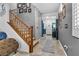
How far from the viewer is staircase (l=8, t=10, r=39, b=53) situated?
1.52 metres

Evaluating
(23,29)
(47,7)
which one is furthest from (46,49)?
(47,7)

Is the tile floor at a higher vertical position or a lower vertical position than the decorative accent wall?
lower

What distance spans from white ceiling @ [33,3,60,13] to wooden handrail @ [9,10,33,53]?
27 cm

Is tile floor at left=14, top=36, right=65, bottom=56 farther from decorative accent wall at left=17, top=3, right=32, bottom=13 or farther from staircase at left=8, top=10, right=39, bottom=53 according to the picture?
decorative accent wall at left=17, top=3, right=32, bottom=13

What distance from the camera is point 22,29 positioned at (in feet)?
5.14

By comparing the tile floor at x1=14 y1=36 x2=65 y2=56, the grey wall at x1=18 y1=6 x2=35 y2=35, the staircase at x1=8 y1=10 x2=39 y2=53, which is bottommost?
the tile floor at x1=14 y1=36 x2=65 y2=56

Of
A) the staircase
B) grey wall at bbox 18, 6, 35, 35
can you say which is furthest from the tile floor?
grey wall at bbox 18, 6, 35, 35

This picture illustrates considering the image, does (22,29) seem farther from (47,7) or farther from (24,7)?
(47,7)

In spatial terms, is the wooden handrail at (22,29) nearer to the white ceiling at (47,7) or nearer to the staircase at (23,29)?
the staircase at (23,29)

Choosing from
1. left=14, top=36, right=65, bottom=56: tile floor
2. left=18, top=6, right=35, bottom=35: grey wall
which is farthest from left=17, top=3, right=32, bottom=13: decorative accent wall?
left=14, top=36, right=65, bottom=56: tile floor

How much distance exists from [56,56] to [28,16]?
1.96ft

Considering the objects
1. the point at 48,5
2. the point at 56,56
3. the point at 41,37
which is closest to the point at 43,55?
the point at 56,56

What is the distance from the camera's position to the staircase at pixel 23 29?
59.9 inches

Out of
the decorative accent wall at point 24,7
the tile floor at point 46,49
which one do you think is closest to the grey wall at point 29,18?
the decorative accent wall at point 24,7
